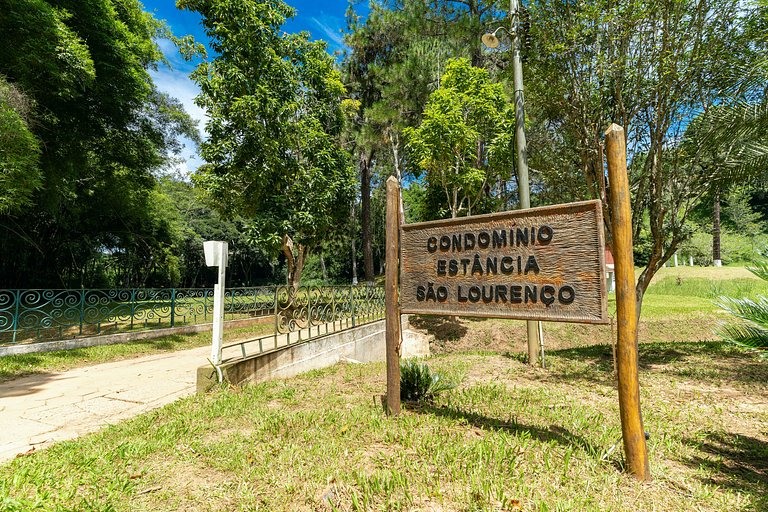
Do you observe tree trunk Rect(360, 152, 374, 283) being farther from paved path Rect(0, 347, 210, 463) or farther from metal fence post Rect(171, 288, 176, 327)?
paved path Rect(0, 347, 210, 463)

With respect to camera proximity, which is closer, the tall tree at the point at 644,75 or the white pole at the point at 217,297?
the white pole at the point at 217,297

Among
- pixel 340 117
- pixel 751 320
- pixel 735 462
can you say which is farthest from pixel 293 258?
pixel 751 320

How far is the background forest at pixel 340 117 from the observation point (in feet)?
19.9

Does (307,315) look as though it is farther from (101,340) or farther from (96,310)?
(96,310)

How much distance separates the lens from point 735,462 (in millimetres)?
2947

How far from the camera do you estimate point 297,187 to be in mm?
11281

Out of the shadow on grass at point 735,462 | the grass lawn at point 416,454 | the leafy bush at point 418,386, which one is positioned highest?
the leafy bush at point 418,386

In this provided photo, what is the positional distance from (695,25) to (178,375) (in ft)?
33.5

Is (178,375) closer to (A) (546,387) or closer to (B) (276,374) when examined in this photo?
(B) (276,374)

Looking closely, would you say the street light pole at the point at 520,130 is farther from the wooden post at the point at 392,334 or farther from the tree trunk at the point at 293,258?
the tree trunk at the point at 293,258

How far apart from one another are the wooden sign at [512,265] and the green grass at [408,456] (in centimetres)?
111

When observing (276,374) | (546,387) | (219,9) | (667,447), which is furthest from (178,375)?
(219,9)

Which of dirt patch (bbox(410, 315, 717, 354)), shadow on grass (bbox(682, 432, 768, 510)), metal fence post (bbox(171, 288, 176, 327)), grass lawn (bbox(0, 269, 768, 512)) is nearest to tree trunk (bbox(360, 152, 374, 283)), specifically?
dirt patch (bbox(410, 315, 717, 354))

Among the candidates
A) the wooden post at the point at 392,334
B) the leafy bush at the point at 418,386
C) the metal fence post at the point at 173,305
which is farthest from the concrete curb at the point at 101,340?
the wooden post at the point at 392,334
